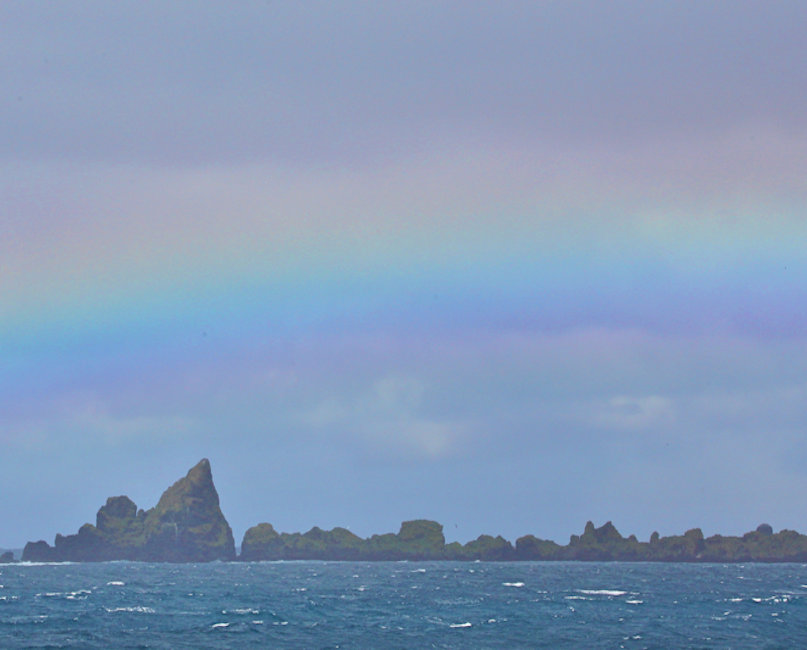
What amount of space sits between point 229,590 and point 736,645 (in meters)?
67.2

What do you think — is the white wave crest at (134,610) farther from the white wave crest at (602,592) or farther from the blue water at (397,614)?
the white wave crest at (602,592)

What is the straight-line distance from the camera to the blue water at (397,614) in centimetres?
7356

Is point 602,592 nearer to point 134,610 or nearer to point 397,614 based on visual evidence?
point 397,614

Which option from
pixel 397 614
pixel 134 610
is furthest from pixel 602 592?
pixel 134 610

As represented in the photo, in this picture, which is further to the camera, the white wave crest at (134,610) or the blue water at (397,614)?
the white wave crest at (134,610)

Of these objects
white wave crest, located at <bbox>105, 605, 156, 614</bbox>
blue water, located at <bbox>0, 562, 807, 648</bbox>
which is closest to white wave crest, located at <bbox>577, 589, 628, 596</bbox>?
blue water, located at <bbox>0, 562, 807, 648</bbox>

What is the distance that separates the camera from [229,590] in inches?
4879

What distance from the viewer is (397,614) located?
299 ft

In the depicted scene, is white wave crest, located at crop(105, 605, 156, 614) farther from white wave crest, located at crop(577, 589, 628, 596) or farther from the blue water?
white wave crest, located at crop(577, 589, 628, 596)

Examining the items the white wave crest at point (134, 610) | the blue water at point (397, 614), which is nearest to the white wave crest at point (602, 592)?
the blue water at point (397, 614)

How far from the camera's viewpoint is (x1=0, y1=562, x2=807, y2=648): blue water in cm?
7356

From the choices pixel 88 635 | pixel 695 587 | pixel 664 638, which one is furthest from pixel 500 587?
pixel 88 635

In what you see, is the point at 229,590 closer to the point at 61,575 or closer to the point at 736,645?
the point at 61,575

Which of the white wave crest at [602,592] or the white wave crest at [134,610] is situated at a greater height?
the white wave crest at [602,592]
